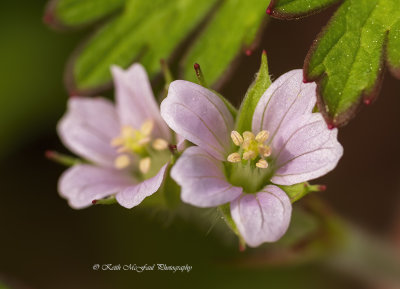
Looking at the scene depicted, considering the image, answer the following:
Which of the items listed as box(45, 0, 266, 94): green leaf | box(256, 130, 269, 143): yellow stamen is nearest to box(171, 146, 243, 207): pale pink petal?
box(256, 130, 269, 143): yellow stamen

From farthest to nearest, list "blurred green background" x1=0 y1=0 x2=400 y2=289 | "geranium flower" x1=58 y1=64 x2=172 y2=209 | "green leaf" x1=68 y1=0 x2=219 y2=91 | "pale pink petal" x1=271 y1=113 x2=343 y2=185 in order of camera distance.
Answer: "blurred green background" x1=0 y1=0 x2=400 y2=289 < "green leaf" x1=68 y1=0 x2=219 y2=91 < "geranium flower" x1=58 y1=64 x2=172 y2=209 < "pale pink petal" x1=271 y1=113 x2=343 y2=185

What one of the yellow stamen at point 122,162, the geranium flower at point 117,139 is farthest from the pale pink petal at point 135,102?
the yellow stamen at point 122,162

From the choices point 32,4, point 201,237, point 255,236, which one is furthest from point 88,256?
point 255,236

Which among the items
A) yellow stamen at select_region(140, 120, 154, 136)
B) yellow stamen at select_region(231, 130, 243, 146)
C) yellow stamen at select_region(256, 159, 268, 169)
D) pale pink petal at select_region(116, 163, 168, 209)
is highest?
pale pink petal at select_region(116, 163, 168, 209)

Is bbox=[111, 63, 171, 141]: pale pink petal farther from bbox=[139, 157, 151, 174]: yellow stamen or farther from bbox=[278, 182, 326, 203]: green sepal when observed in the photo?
bbox=[278, 182, 326, 203]: green sepal

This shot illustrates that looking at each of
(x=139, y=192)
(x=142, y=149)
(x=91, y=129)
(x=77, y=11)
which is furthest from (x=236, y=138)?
(x=77, y=11)

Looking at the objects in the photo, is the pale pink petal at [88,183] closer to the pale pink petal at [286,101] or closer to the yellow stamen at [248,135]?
the yellow stamen at [248,135]

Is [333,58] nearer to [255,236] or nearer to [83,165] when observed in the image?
[255,236]
